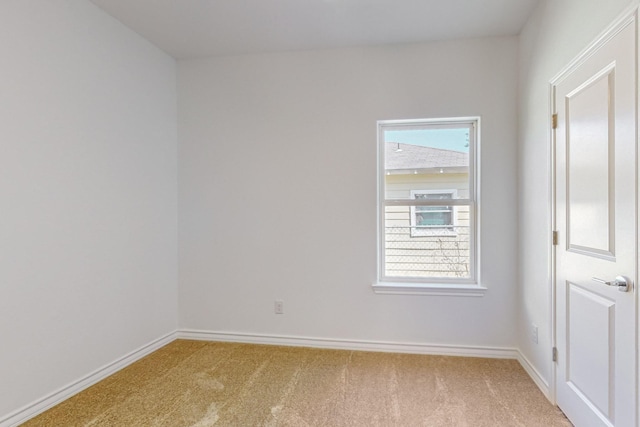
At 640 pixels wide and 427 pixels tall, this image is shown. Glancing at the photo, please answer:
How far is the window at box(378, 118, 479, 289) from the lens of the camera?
9.41 ft

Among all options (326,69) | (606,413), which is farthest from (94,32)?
(606,413)

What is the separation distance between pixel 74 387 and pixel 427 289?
2.71m

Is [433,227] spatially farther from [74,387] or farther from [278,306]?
[74,387]

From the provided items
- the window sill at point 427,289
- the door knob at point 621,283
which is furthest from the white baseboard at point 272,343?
the door knob at point 621,283

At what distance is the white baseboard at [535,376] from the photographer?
214 cm

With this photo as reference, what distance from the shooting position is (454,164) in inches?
114

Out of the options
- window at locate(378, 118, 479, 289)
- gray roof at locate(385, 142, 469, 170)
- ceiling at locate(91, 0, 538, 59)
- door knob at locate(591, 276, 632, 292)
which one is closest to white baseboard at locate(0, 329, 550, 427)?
window at locate(378, 118, 479, 289)

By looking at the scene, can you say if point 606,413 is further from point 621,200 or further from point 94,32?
point 94,32

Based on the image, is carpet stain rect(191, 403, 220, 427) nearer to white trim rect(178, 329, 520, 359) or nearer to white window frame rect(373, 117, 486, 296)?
white trim rect(178, 329, 520, 359)

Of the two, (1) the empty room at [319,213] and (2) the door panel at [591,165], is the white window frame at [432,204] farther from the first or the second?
(2) the door panel at [591,165]

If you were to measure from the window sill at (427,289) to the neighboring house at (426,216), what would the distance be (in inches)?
5.1

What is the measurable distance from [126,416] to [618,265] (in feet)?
9.02

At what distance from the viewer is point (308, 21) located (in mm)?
2514

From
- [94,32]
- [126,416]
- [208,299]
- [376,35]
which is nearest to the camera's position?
[126,416]
